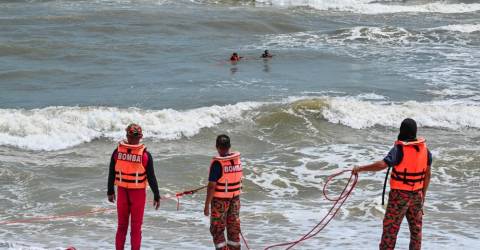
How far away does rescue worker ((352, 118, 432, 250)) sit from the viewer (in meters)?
7.44

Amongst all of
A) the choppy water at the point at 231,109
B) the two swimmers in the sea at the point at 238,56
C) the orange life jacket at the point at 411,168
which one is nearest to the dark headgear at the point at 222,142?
the orange life jacket at the point at 411,168

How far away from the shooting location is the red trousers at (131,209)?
7.92 metres

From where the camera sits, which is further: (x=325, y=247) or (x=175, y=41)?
(x=175, y=41)

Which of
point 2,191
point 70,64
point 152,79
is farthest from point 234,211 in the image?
point 70,64

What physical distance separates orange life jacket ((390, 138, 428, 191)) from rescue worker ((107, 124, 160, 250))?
241 cm

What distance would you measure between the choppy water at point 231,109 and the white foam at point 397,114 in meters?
0.05

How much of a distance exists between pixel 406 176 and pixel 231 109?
12.2 meters

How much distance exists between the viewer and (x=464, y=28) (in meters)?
35.9

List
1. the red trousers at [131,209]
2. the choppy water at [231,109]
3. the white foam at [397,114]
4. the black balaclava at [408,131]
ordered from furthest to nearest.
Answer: the white foam at [397,114]
the choppy water at [231,109]
the red trousers at [131,209]
the black balaclava at [408,131]

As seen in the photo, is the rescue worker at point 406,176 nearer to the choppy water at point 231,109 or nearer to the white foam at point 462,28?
the choppy water at point 231,109

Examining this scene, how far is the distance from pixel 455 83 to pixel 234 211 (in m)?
17.5

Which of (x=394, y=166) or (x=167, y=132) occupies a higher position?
(x=394, y=166)

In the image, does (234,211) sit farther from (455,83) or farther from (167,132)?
(455,83)

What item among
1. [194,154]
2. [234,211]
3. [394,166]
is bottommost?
[194,154]
